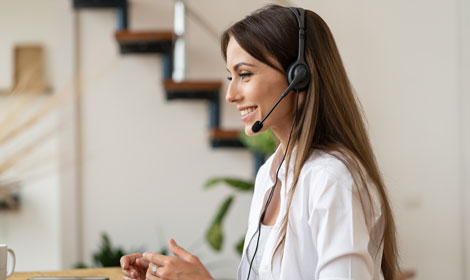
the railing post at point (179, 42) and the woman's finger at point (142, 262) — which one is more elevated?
the railing post at point (179, 42)

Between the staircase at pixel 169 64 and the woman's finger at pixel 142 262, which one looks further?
the staircase at pixel 169 64

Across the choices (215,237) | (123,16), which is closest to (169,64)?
(123,16)

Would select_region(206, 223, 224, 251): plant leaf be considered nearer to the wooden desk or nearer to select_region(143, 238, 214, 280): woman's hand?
the wooden desk

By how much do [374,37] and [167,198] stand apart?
1.53 metres

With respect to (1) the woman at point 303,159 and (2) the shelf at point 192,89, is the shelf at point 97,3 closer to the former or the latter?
(2) the shelf at point 192,89

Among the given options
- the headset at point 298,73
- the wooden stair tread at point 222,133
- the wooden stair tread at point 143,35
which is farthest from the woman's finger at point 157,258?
the wooden stair tread at point 143,35

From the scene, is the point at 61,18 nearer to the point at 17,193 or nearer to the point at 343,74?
the point at 17,193

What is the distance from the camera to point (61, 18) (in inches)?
117

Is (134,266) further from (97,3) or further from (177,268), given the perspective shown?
(97,3)

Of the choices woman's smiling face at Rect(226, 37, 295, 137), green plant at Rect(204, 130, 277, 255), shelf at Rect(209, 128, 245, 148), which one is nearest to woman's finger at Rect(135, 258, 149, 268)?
woman's smiling face at Rect(226, 37, 295, 137)

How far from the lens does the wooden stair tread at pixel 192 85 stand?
9.01ft

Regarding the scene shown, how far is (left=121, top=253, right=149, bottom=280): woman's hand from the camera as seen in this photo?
97 centimetres

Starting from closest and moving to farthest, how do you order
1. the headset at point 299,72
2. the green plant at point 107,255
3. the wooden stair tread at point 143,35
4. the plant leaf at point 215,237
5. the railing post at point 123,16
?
the headset at point 299,72
the plant leaf at point 215,237
the green plant at point 107,255
the wooden stair tread at point 143,35
the railing post at point 123,16

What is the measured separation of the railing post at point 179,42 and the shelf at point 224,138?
0.38 m
